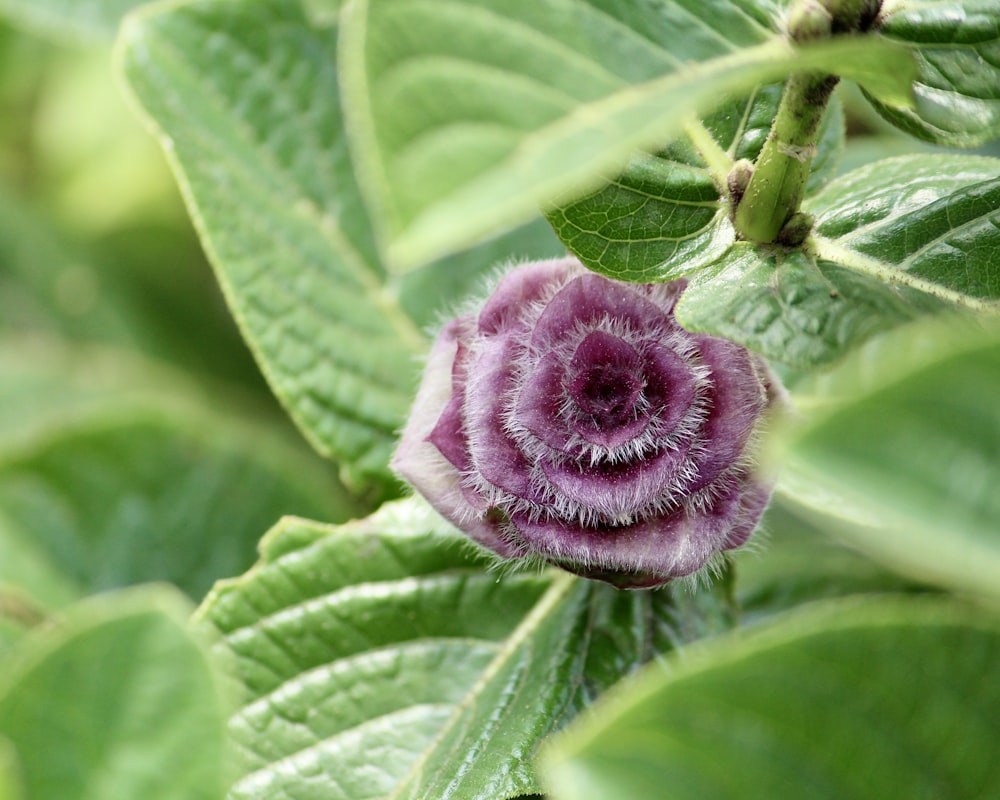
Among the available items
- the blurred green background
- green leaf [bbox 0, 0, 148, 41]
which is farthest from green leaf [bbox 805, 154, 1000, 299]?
green leaf [bbox 0, 0, 148, 41]

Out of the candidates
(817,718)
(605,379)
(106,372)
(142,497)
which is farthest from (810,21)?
(106,372)

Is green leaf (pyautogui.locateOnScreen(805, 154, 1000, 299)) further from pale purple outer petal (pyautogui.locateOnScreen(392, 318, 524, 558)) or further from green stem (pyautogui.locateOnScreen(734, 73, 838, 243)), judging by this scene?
pale purple outer petal (pyautogui.locateOnScreen(392, 318, 524, 558))

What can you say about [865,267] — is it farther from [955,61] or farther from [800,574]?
[800,574]

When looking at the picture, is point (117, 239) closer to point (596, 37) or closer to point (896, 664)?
point (596, 37)

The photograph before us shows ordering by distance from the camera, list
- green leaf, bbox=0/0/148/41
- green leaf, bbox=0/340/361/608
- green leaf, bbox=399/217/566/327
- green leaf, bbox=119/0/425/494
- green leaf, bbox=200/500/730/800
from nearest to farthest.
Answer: green leaf, bbox=200/500/730/800, green leaf, bbox=119/0/425/494, green leaf, bbox=399/217/566/327, green leaf, bbox=0/340/361/608, green leaf, bbox=0/0/148/41

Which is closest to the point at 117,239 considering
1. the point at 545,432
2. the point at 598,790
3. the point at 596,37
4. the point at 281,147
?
the point at 281,147

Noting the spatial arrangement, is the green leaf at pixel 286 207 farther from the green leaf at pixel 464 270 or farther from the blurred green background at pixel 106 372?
the blurred green background at pixel 106 372
